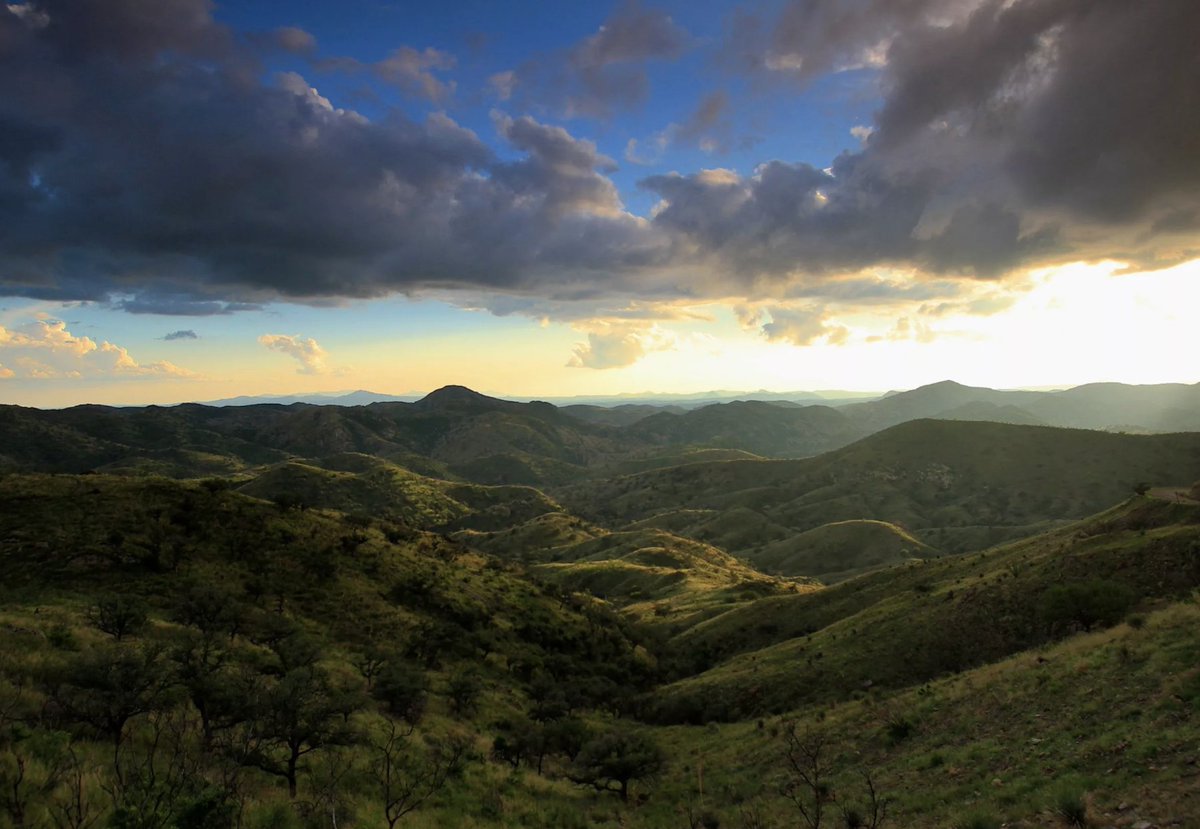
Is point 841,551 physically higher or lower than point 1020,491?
lower

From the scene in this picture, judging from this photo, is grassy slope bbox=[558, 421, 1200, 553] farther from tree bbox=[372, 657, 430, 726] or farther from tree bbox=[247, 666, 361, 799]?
tree bbox=[247, 666, 361, 799]

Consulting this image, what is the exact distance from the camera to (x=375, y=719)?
2795 centimetres

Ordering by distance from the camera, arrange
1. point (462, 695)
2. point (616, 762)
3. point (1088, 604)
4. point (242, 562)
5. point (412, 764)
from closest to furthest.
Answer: point (412, 764), point (616, 762), point (1088, 604), point (462, 695), point (242, 562)

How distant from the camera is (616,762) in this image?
27.1 meters

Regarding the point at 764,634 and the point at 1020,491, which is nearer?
the point at 764,634

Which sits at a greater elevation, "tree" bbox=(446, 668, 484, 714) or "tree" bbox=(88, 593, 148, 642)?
"tree" bbox=(88, 593, 148, 642)

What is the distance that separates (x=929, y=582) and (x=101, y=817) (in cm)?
5903

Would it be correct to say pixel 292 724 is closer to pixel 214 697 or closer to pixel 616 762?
pixel 214 697

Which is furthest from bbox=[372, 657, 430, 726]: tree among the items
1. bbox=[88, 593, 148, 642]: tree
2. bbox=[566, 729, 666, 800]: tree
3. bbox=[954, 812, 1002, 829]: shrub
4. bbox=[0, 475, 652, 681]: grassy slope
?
bbox=[954, 812, 1002, 829]: shrub

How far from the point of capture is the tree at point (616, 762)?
89.0 ft

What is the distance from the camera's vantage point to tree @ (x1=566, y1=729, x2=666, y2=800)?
2714cm

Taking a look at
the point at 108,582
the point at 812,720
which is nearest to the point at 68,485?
the point at 108,582

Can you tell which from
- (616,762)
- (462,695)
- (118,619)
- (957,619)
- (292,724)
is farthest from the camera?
(957,619)

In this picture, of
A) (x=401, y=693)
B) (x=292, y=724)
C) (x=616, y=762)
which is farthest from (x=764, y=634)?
(x=292, y=724)
